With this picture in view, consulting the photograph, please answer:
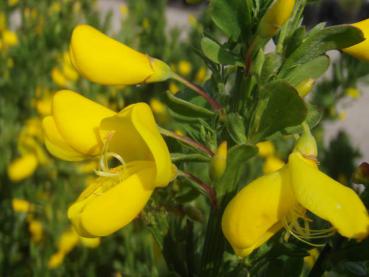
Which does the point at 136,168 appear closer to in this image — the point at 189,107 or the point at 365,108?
the point at 189,107

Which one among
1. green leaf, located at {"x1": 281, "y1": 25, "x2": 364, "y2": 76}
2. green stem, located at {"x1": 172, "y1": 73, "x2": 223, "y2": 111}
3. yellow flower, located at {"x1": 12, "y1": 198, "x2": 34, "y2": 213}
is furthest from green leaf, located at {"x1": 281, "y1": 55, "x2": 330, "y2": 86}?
yellow flower, located at {"x1": 12, "y1": 198, "x2": 34, "y2": 213}

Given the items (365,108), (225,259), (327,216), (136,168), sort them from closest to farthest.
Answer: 1. (327,216)
2. (136,168)
3. (225,259)
4. (365,108)

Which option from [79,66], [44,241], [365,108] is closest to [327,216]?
[79,66]

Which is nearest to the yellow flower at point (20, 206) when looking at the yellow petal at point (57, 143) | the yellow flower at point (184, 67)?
the yellow flower at point (184, 67)

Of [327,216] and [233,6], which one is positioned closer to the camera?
[327,216]

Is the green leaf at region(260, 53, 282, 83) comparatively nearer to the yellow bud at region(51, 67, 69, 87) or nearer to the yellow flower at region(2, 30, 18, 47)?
the yellow bud at region(51, 67, 69, 87)

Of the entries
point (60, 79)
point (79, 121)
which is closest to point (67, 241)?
point (60, 79)

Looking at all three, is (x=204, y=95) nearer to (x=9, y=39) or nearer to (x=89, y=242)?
(x=89, y=242)
